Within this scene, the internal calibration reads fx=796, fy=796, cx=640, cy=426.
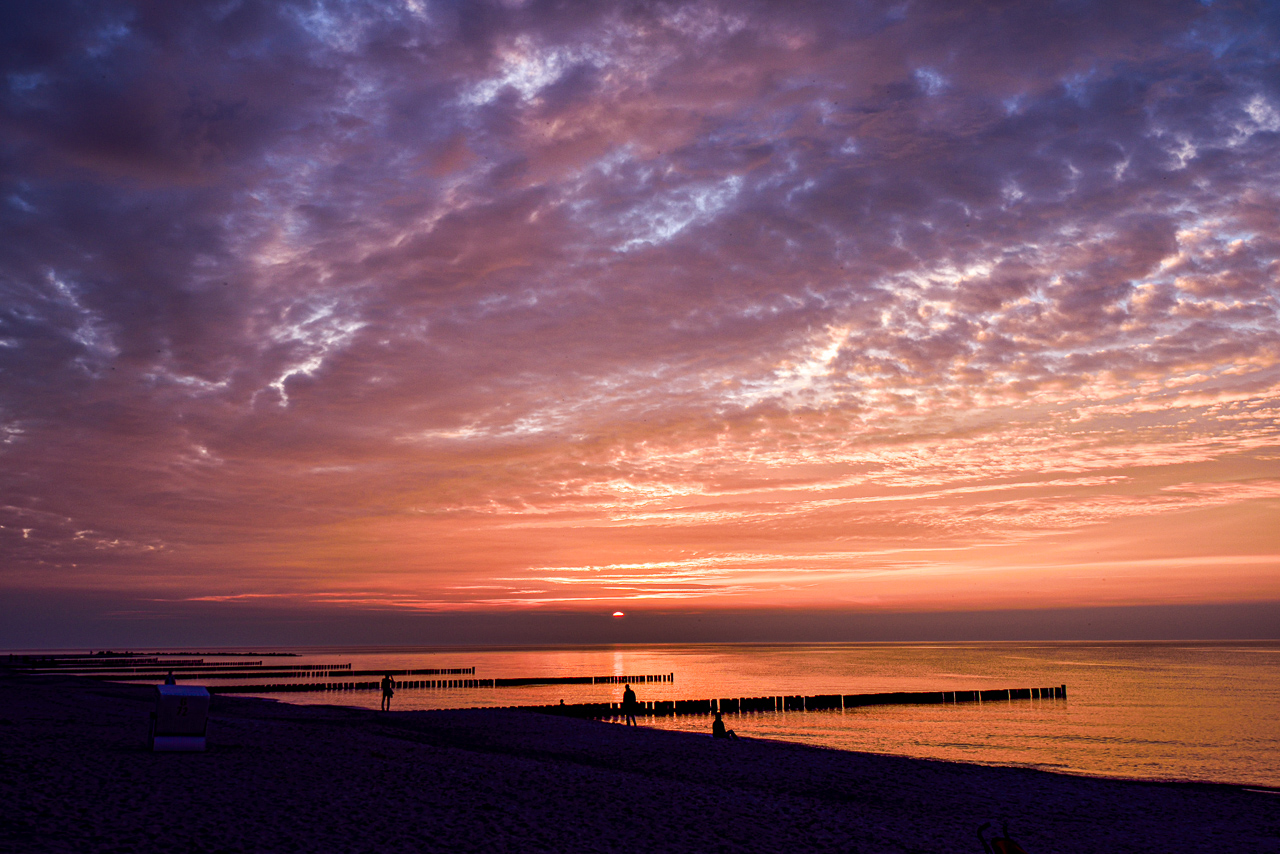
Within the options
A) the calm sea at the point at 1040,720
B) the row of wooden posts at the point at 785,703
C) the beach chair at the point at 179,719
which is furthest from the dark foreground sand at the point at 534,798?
the row of wooden posts at the point at 785,703

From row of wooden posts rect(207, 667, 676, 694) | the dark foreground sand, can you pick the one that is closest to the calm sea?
row of wooden posts rect(207, 667, 676, 694)

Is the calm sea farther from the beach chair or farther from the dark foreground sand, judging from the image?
the beach chair

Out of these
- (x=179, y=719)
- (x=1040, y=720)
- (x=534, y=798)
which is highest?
(x=179, y=719)

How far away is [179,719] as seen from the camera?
63.5ft

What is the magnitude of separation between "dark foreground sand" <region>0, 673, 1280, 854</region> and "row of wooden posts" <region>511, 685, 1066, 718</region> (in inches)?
959

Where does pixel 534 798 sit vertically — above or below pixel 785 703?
above

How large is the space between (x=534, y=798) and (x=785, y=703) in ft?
160

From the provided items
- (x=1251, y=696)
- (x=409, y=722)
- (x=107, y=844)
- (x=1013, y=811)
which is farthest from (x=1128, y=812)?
(x=1251, y=696)

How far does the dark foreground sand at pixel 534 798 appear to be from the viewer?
13.3 metres

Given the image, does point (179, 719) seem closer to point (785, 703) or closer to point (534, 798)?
point (534, 798)

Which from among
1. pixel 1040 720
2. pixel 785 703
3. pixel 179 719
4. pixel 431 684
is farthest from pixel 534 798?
pixel 431 684

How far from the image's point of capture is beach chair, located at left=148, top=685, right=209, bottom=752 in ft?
62.5

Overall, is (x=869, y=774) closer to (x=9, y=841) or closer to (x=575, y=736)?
(x=575, y=736)

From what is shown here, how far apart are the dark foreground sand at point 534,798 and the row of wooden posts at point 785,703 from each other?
24.4 meters
